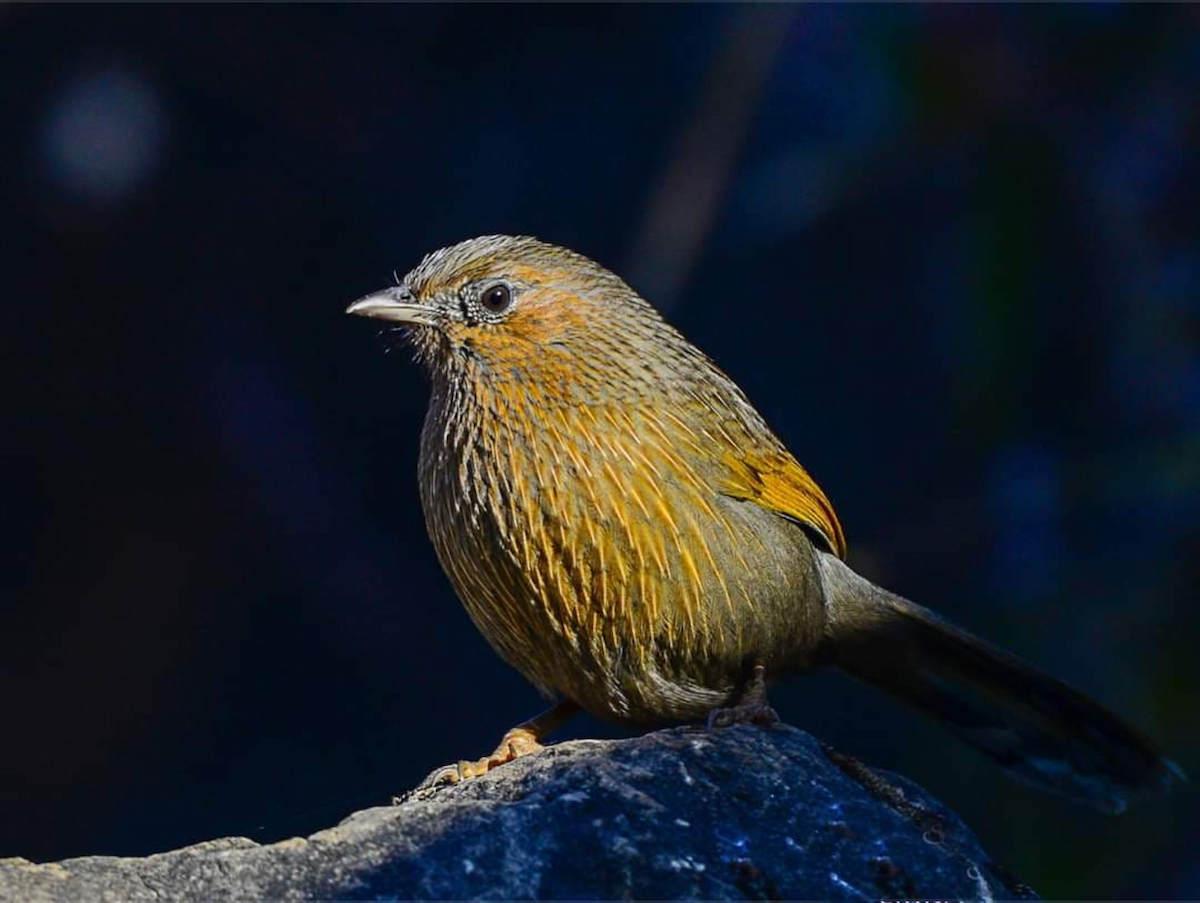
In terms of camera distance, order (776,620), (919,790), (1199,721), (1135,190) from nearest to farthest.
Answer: (919,790)
(776,620)
(1199,721)
(1135,190)

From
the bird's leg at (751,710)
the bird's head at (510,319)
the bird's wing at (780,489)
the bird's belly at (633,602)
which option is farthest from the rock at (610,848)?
the bird's head at (510,319)

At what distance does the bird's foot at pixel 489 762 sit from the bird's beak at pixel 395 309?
1099 mm

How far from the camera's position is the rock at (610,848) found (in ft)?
11.2

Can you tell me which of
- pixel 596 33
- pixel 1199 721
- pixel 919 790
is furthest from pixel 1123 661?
pixel 596 33

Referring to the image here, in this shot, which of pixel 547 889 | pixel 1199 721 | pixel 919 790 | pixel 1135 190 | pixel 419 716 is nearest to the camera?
pixel 547 889

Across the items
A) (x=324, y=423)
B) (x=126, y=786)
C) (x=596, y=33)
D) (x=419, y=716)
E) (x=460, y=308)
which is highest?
(x=596, y=33)

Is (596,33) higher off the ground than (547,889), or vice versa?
(596,33)

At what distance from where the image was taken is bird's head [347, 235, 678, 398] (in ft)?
15.5

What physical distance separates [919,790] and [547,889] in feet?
3.60

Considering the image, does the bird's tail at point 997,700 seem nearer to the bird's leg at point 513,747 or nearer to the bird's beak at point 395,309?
the bird's leg at point 513,747

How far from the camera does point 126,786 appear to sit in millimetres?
8133

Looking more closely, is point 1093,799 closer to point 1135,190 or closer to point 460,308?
point 460,308

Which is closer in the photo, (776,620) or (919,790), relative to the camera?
(919,790)

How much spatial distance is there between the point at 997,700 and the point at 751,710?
1028mm
